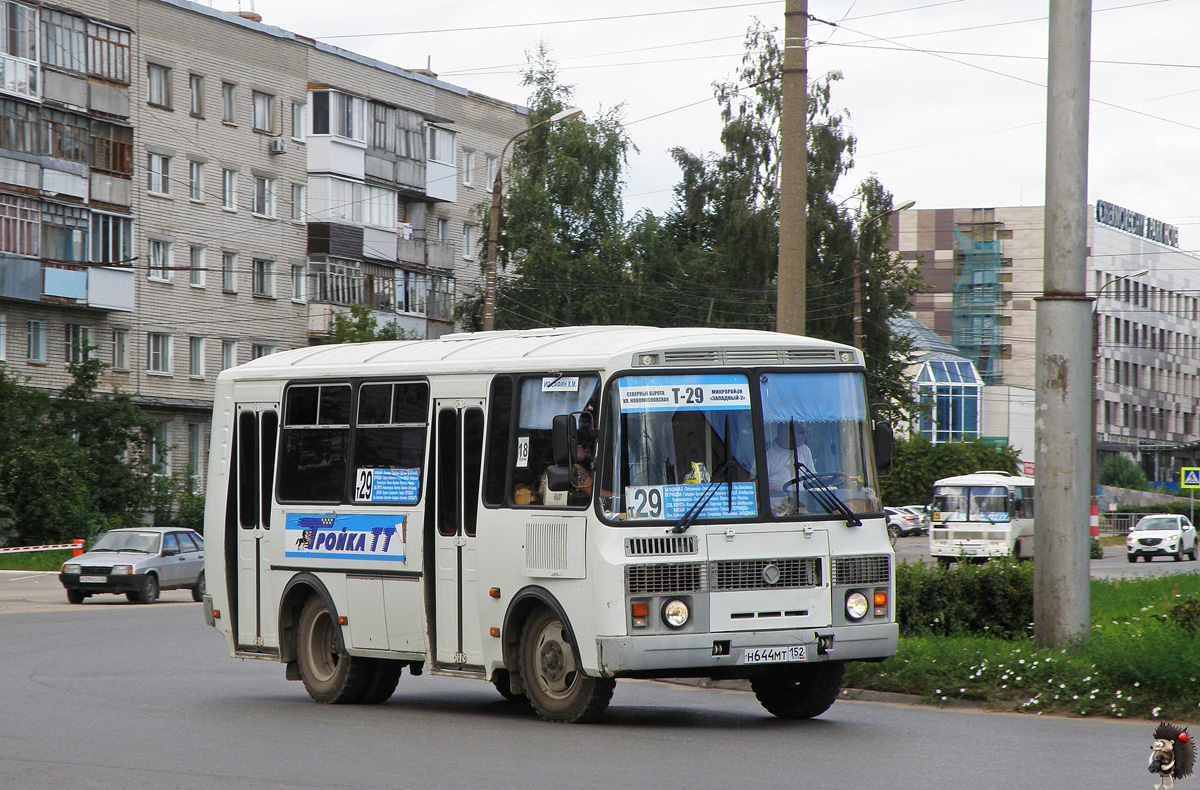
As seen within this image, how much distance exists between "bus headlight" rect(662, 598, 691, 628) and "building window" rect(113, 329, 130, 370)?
4617 cm

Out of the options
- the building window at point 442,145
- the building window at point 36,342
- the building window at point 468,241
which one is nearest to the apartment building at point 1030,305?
the building window at point 468,241

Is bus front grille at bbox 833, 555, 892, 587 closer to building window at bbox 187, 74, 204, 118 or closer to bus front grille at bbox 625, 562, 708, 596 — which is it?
bus front grille at bbox 625, 562, 708, 596

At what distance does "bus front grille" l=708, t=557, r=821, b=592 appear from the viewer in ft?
37.4

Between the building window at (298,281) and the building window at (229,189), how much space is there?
11.3 feet

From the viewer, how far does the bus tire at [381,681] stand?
1388 centimetres

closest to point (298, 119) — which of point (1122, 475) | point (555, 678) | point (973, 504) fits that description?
point (973, 504)

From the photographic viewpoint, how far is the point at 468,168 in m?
72.1

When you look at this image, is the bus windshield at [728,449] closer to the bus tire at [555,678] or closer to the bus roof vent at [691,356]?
the bus roof vent at [691,356]

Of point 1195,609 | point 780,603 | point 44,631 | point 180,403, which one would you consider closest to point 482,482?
point 780,603

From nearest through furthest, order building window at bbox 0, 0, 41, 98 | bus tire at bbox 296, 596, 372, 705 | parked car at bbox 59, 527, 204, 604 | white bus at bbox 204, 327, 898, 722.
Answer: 1. white bus at bbox 204, 327, 898, 722
2. bus tire at bbox 296, 596, 372, 705
3. parked car at bbox 59, 527, 204, 604
4. building window at bbox 0, 0, 41, 98

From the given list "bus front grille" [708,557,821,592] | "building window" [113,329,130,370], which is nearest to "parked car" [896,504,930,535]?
"building window" [113,329,130,370]

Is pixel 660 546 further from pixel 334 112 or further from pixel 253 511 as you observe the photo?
pixel 334 112

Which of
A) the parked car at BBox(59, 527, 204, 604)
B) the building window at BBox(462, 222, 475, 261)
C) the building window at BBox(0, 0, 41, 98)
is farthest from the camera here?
the building window at BBox(462, 222, 475, 261)

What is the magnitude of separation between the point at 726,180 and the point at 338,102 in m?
14.1
